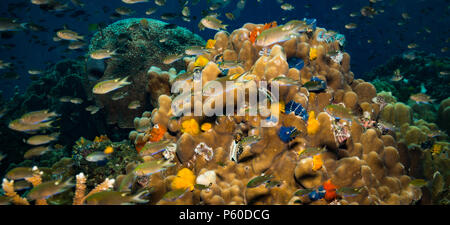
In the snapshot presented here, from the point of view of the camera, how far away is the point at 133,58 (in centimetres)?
815

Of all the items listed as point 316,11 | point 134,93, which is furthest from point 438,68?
point 316,11

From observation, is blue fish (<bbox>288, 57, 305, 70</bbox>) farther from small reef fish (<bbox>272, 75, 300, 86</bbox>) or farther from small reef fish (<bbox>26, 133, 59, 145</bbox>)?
small reef fish (<bbox>26, 133, 59, 145</bbox>)

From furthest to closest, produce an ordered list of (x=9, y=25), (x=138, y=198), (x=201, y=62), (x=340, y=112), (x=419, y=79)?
(x=419, y=79)
(x=9, y=25)
(x=201, y=62)
(x=340, y=112)
(x=138, y=198)

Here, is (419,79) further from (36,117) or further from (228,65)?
(36,117)

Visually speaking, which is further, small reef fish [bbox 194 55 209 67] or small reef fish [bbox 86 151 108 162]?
small reef fish [bbox 194 55 209 67]

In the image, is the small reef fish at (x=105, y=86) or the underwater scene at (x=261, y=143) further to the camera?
the small reef fish at (x=105, y=86)

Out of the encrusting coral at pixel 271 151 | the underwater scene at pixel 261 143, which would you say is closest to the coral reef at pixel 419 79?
the underwater scene at pixel 261 143

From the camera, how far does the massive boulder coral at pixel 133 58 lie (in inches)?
318

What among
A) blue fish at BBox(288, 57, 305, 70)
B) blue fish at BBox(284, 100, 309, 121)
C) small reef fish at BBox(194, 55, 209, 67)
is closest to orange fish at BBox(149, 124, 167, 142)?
small reef fish at BBox(194, 55, 209, 67)

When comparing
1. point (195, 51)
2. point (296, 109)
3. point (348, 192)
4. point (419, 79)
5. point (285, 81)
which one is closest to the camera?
point (348, 192)

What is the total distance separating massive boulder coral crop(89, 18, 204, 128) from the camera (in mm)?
8078

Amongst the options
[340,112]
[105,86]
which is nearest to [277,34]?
[340,112]

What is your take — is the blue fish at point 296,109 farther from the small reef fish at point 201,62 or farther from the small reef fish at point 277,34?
the small reef fish at point 201,62
